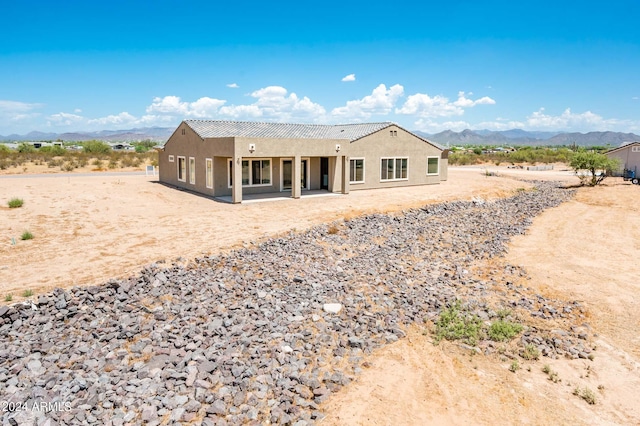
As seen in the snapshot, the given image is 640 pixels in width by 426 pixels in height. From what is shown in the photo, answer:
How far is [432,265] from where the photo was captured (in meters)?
14.6

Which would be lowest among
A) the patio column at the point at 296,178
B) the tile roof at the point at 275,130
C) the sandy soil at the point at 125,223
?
the sandy soil at the point at 125,223

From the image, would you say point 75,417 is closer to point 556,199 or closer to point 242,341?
point 242,341

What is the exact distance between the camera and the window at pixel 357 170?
2802 cm

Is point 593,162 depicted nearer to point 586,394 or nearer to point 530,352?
point 530,352

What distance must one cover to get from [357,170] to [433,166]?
761 cm

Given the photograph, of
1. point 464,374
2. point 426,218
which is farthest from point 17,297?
point 426,218

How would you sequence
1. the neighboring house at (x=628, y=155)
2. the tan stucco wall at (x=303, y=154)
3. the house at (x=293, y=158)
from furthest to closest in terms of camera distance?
the neighboring house at (x=628, y=155)
the house at (x=293, y=158)
the tan stucco wall at (x=303, y=154)

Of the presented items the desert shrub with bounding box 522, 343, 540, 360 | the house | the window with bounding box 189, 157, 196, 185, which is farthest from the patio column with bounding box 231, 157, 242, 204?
the desert shrub with bounding box 522, 343, 540, 360

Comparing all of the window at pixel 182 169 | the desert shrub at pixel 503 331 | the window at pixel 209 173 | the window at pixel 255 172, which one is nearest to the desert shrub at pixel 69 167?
the window at pixel 182 169

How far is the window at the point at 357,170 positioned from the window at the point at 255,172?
567 cm

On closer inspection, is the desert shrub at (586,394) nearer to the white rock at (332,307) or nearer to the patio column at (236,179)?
the white rock at (332,307)

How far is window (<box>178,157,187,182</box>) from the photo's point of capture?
27802mm

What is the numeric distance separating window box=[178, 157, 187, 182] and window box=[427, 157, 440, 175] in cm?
1691

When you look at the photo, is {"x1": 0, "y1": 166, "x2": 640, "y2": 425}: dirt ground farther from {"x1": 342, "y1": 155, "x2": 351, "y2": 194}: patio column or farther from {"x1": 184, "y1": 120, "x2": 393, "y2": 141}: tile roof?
{"x1": 184, "y1": 120, "x2": 393, "y2": 141}: tile roof
